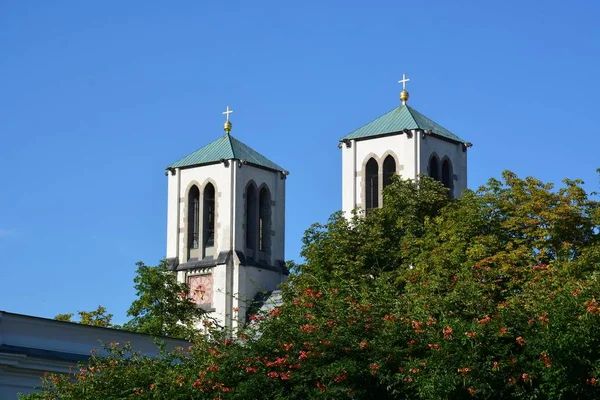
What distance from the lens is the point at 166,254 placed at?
72688 mm

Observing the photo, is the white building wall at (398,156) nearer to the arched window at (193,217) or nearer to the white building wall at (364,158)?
the white building wall at (364,158)

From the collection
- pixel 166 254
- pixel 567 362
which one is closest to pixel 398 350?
pixel 567 362

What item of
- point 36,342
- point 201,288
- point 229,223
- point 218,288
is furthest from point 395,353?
point 229,223

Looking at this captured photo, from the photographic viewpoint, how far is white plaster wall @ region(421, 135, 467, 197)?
217 feet

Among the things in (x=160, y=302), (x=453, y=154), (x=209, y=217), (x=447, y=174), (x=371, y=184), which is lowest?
(x=160, y=302)

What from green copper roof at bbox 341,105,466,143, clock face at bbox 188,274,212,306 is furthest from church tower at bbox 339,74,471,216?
clock face at bbox 188,274,212,306

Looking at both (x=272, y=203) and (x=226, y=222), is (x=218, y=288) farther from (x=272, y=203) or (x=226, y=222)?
(x=272, y=203)

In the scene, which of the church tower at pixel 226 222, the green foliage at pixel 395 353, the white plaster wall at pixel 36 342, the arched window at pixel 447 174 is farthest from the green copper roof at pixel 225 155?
the green foliage at pixel 395 353

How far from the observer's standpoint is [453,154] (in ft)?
222

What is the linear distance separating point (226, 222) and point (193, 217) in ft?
8.68

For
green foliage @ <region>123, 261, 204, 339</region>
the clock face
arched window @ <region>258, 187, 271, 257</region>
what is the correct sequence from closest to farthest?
1. green foliage @ <region>123, 261, 204, 339</region>
2. the clock face
3. arched window @ <region>258, 187, 271, 257</region>

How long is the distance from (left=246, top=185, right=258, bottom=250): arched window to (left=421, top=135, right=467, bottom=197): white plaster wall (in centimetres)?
1053

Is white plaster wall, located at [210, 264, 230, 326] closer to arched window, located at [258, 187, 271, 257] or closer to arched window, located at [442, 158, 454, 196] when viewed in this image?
arched window, located at [258, 187, 271, 257]

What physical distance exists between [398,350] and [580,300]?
378 centimetres
